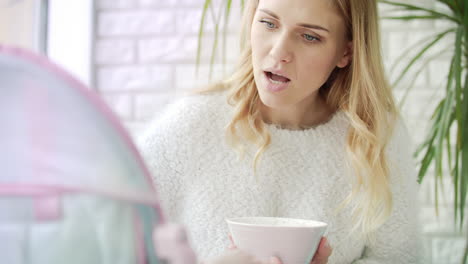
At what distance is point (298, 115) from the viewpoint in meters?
1.30

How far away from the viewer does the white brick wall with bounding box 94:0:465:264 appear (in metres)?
1.82

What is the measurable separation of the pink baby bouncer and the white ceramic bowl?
10.9 inches

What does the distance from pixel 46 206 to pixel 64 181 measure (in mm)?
26

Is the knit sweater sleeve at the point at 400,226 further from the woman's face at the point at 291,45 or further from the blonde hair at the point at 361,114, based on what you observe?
the woman's face at the point at 291,45

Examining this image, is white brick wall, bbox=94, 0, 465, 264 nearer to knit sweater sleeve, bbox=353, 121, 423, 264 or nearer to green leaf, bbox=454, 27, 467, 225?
green leaf, bbox=454, 27, 467, 225

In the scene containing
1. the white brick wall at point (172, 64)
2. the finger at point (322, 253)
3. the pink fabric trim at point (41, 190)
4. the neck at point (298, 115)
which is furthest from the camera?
the white brick wall at point (172, 64)

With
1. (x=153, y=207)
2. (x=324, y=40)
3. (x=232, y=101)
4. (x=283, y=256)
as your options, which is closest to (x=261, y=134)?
(x=232, y=101)

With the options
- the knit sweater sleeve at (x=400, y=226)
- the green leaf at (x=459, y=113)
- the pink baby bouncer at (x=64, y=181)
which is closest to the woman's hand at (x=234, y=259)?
the pink baby bouncer at (x=64, y=181)

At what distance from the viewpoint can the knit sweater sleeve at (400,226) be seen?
4.06 feet

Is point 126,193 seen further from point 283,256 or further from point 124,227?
point 283,256

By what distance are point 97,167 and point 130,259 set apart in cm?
8

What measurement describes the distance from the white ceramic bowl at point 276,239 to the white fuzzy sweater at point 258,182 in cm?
44

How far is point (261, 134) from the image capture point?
1233 mm

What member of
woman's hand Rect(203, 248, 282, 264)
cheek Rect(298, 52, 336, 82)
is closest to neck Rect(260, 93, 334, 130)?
cheek Rect(298, 52, 336, 82)
